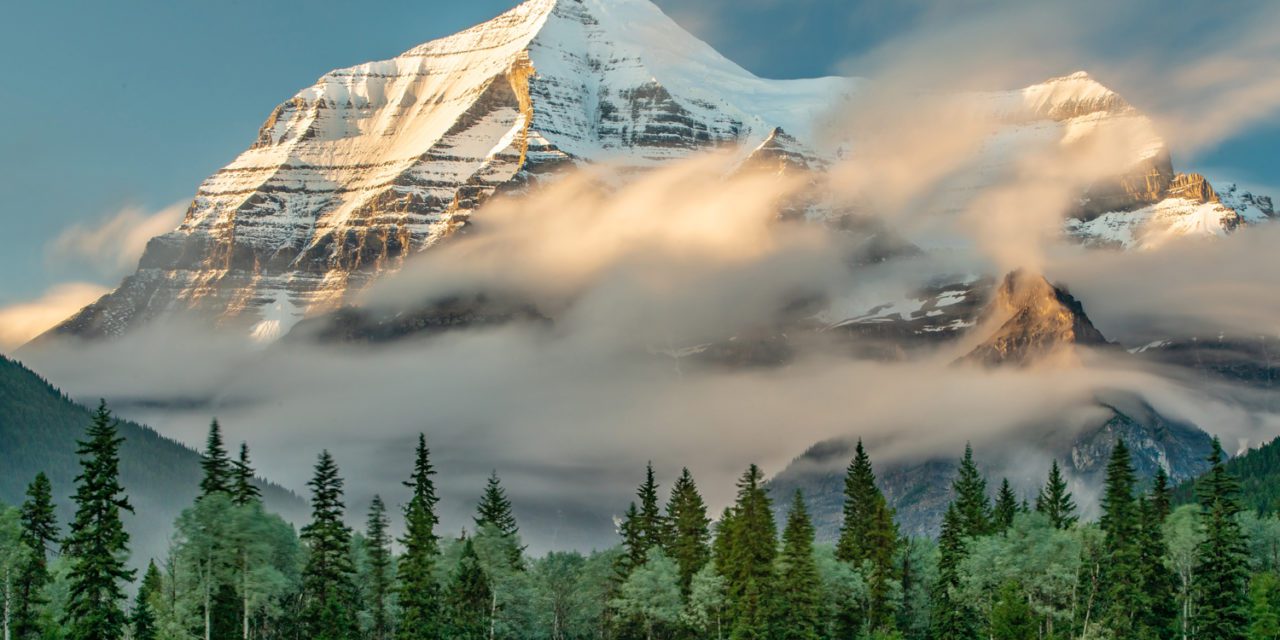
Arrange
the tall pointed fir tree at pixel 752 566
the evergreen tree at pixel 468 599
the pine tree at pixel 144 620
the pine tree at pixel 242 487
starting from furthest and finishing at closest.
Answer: the evergreen tree at pixel 468 599
the tall pointed fir tree at pixel 752 566
the pine tree at pixel 242 487
the pine tree at pixel 144 620

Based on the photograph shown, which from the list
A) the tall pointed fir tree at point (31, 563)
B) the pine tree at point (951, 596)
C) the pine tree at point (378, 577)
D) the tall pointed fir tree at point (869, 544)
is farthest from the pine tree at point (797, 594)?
the tall pointed fir tree at point (31, 563)

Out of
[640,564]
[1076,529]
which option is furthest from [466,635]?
[1076,529]

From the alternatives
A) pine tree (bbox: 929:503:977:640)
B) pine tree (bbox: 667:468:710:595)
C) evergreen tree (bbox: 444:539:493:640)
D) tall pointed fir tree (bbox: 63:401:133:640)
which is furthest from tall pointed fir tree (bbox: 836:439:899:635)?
tall pointed fir tree (bbox: 63:401:133:640)

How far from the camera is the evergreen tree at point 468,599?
160m

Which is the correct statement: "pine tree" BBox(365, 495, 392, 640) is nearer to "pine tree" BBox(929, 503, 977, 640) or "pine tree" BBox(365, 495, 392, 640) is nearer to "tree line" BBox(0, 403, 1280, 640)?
"tree line" BBox(0, 403, 1280, 640)

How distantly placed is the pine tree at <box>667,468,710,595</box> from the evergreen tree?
834 inches

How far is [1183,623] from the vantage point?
152 m

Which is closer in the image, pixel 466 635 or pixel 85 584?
pixel 85 584

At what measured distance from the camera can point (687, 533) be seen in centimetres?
18212

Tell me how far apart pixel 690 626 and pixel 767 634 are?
12962mm

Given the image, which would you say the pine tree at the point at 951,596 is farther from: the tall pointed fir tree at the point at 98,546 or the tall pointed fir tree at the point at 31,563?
the tall pointed fir tree at the point at 31,563

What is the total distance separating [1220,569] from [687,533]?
58.5m

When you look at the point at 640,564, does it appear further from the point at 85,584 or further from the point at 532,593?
the point at 85,584

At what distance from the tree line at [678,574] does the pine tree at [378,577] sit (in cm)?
40
